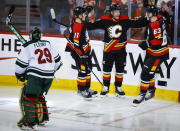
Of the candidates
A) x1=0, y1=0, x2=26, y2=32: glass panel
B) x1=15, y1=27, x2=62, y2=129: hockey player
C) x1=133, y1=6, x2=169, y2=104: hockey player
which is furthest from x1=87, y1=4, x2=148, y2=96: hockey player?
x1=15, y1=27, x2=62, y2=129: hockey player

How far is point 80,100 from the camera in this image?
29.5 feet

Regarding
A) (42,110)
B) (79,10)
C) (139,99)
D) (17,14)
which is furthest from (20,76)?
(17,14)

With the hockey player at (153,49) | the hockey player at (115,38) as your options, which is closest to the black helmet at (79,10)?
the hockey player at (115,38)

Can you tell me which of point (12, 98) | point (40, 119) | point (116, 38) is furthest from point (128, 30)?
point (40, 119)

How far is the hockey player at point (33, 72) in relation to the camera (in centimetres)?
652

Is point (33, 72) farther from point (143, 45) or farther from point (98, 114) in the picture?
point (143, 45)

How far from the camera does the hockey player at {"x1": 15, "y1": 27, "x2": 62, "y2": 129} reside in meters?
6.52

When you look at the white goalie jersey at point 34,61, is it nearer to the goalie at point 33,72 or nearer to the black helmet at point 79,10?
the goalie at point 33,72

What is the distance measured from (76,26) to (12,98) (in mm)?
1492

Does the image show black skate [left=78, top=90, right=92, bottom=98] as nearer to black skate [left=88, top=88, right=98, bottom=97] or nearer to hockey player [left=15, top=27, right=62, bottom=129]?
black skate [left=88, top=88, right=98, bottom=97]

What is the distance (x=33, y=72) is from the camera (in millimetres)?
6531

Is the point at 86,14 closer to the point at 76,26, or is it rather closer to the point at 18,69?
the point at 76,26

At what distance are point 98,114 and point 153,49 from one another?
4.55 ft

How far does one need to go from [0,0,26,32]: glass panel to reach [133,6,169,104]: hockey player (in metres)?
2.85
